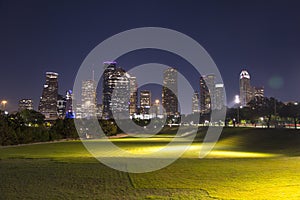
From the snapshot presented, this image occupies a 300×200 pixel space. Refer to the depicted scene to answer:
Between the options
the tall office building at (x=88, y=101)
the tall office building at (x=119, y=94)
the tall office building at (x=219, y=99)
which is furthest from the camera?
the tall office building at (x=119, y=94)

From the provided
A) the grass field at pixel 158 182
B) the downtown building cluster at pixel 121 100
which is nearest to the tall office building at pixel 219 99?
the downtown building cluster at pixel 121 100

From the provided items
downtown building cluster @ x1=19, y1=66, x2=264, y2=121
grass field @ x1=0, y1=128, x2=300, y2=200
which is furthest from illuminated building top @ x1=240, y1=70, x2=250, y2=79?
grass field @ x1=0, y1=128, x2=300, y2=200

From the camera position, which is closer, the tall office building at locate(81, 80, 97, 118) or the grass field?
the grass field

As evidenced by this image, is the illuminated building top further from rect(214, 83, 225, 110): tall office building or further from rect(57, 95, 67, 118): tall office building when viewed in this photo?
rect(57, 95, 67, 118): tall office building

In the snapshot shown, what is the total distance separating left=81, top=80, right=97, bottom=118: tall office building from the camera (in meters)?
137

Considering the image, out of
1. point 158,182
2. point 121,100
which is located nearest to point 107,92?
point 121,100

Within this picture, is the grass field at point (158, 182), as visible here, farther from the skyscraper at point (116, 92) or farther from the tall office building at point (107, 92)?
the tall office building at point (107, 92)

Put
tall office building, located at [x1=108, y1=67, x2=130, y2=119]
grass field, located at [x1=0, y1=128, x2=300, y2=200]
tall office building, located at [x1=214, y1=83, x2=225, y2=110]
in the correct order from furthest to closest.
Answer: tall office building, located at [x1=108, y1=67, x2=130, y2=119] → tall office building, located at [x1=214, y1=83, x2=225, y2=110] → grass field, located at [x1=0, y1=128, x2=300, y2=200]

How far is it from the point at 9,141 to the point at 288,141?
25425 millimetres

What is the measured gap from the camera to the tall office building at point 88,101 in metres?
137

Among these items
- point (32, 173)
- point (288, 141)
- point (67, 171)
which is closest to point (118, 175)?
point (67, 171)

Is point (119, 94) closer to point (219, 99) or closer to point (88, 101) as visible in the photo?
point (88, 101)

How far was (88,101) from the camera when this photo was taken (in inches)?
6220

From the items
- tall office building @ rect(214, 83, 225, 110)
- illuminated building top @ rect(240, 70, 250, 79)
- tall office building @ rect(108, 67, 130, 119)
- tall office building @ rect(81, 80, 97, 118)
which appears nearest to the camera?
tall office building @ rect(214, 83, 225, 110)
